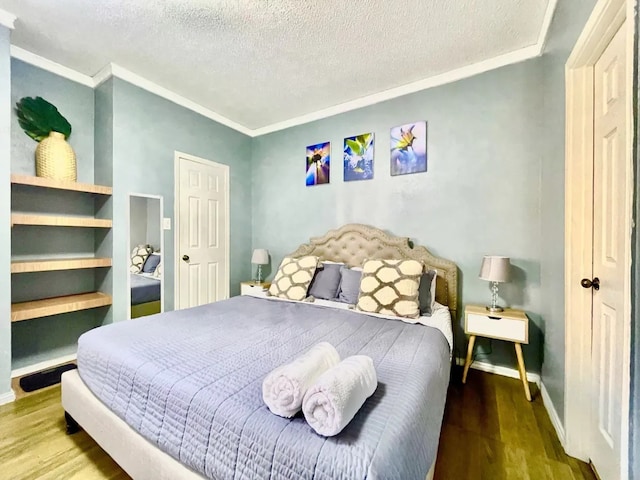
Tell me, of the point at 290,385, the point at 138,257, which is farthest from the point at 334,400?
the point at 138,257

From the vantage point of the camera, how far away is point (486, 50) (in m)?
2.26

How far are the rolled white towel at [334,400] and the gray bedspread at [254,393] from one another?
0.12 feet

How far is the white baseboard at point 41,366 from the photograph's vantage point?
2.32 metres

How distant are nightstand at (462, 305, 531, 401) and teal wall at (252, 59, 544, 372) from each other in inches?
12.3

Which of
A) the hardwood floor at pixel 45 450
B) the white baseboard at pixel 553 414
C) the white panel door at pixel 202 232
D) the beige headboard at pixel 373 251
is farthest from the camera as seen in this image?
the white panel door at pixel 202 232

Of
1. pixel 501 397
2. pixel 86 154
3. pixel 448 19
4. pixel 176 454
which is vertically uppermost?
pixel 448 19

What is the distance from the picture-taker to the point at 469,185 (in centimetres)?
248

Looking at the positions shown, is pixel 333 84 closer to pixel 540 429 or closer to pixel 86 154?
pixel 86 154

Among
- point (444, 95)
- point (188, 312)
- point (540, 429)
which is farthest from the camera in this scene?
point (444, 95)

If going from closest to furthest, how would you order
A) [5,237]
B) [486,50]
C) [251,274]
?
[5,237], [486,50], [251,274]

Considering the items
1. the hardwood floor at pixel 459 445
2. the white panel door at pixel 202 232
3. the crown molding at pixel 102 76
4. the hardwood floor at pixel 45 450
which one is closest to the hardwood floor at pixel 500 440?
the hardwood floor at pixel 459 445

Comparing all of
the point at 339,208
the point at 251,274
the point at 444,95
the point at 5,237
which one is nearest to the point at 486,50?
the point at 444,95

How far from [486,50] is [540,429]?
9.06 feet

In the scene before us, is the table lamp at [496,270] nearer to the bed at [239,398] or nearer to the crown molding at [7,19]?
the bed at [239,398]
